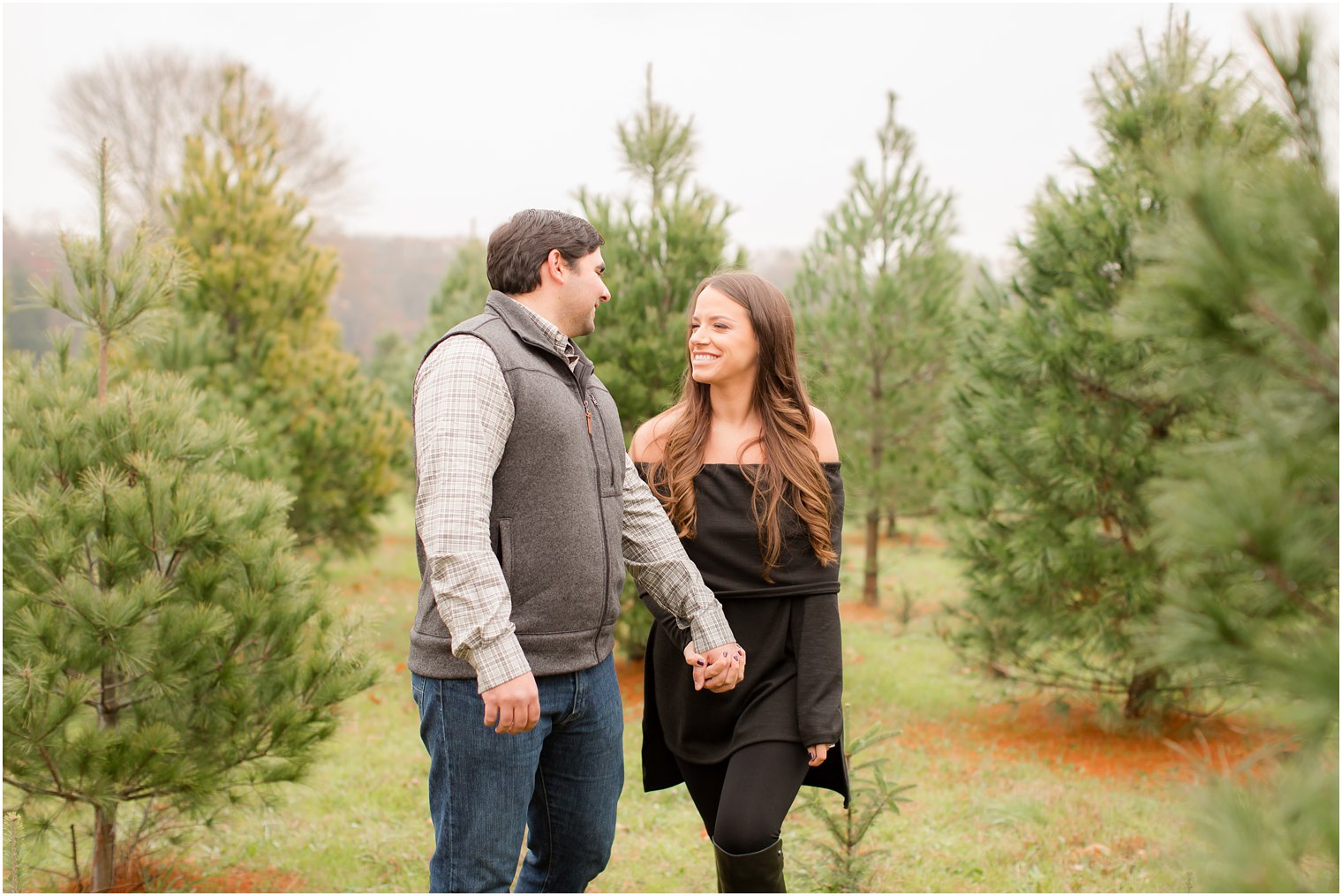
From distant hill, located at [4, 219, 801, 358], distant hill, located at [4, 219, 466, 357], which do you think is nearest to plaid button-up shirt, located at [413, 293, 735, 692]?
distant hill, located at [4, 219, 801, 358]

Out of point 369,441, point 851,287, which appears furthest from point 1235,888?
point 851,287

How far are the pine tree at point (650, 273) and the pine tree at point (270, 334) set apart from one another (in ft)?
11.0

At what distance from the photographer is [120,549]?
3629 millimetres

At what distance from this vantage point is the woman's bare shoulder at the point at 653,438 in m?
3.29

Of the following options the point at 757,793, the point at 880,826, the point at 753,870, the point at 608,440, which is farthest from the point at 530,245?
the point at 880,826

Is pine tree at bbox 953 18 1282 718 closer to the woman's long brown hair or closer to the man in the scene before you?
the woman's long brown hair

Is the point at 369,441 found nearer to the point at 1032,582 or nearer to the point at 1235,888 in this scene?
the point at 1032,582

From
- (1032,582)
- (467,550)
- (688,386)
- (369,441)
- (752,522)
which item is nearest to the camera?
(467,550)

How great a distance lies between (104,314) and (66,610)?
125 centimetres

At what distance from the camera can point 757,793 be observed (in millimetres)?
2803

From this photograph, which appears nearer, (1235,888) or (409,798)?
(1235,888)

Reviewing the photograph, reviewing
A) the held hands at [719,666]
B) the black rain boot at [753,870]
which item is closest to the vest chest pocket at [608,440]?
the held hands at [719,666]

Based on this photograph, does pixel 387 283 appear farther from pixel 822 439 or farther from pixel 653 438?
pixel 822 439

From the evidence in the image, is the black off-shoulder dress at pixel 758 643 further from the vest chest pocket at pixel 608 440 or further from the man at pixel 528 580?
the vest chest pocket at pixel 608 440
